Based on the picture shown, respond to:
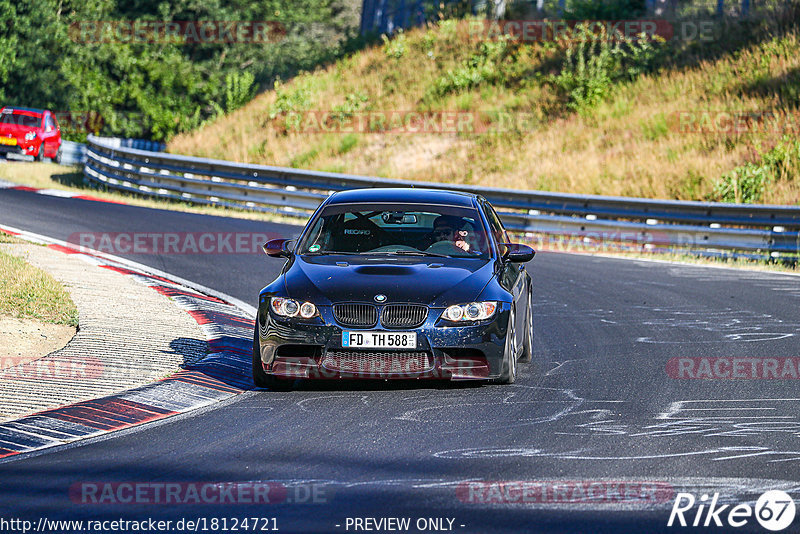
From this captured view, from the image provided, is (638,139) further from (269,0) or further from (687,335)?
(269,0)

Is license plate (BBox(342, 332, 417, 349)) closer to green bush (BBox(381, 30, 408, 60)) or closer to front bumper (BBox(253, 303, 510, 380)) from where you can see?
front bumper (BBox(253, 303, 510, 380))

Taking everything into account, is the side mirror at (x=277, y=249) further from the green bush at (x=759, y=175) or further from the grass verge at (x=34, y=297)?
the green bush at (x=759, y=175)

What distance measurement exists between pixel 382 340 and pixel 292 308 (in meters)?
0.74

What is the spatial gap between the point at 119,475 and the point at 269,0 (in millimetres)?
54589

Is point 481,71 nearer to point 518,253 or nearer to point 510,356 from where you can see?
point 518,253

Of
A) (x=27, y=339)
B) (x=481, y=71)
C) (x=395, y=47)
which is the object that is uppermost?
(x=395, y=47)

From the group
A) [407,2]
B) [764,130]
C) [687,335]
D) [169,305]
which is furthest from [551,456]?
[407,2]

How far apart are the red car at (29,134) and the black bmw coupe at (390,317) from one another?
28.7 meters

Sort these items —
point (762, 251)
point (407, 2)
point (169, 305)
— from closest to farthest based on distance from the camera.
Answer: point (169, 305) → point (762, 251) → point (407, 2)

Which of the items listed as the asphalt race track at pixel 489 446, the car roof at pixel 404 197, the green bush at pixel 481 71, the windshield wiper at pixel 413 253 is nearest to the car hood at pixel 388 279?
the windshield wiper at pixel 413 253

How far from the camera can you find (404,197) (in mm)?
10109

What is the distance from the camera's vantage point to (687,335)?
11.5 m

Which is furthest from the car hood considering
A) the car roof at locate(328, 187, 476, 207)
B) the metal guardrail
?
the metal guardrail

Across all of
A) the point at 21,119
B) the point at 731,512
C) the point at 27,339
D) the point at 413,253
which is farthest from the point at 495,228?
the point at 21,119
